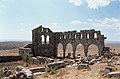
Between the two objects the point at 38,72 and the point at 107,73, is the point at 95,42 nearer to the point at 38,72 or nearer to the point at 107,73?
the point at 38,72

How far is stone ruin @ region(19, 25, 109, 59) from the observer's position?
38625 millimetres

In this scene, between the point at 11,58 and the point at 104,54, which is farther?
the point at 11,58

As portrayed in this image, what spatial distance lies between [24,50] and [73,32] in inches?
356

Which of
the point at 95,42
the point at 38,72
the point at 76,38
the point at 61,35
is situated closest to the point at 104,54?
the point at 95,42

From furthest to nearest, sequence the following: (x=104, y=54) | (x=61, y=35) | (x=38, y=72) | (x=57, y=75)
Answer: (x=61, y=35)
(x=104, y=54)
(x=38, y=72)
(x=57, y=75)

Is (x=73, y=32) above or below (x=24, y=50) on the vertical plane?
above

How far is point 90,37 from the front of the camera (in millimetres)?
39031

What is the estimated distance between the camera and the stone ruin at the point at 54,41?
38625 mm

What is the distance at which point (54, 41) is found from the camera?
4469 cm

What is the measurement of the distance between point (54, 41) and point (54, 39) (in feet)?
1.24

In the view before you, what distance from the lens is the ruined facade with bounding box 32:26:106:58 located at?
39438 mm

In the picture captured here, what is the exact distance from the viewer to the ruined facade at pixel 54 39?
1553 inches

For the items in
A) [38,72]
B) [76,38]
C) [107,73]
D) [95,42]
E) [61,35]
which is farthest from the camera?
[61,35]

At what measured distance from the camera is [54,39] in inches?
1758
